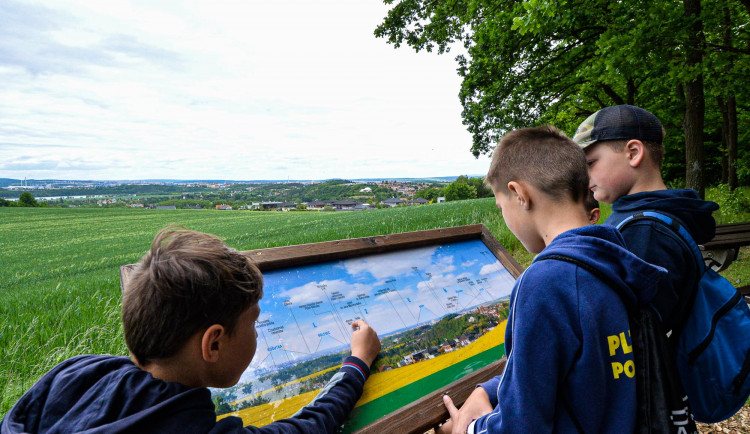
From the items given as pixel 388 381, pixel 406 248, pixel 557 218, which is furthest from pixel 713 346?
pixel 406 248

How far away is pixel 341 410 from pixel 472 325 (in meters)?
1.06

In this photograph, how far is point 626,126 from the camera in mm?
2018

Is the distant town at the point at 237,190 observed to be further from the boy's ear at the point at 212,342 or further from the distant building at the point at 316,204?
the boy's ear at the point at 212,342

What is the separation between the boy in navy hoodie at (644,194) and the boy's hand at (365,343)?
50.1 inches

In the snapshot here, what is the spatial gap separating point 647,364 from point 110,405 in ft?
5.38

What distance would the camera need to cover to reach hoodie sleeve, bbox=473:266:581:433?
3.72 feet

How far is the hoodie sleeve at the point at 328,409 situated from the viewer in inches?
49.4

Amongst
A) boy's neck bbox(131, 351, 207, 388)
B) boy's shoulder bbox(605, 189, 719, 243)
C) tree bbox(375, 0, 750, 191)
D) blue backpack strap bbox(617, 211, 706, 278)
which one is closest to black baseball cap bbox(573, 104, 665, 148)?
boy's shoulder bbox(605, 189, 719, 243)

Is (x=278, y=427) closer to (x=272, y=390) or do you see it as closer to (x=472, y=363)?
(x=272, y=390)

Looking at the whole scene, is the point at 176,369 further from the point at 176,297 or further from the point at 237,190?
the point at 237,190

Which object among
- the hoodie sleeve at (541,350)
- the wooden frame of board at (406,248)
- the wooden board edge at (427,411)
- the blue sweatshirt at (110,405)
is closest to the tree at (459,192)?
the wooden frame of board at (406,248)

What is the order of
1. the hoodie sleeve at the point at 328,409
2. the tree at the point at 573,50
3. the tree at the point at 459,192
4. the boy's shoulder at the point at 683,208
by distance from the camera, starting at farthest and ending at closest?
the tree at the point at 459,192, the tree at the point at 573,50, the boy's shoulder at the point at 683,208, the hoodie sleeve at the point at 328,409

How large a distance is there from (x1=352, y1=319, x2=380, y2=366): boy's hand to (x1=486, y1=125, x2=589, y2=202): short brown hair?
36.7 inches

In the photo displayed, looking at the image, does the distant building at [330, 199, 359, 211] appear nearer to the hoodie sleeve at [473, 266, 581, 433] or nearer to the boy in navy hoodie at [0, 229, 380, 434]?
the boy in navy hoodie at [0, 229, 380, 434]
